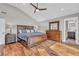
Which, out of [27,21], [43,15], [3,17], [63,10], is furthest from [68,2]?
[3,17]

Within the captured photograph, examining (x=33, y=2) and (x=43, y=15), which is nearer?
(x=33, y=2)

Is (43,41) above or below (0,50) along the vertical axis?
above

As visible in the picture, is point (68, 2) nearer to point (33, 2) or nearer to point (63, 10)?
point (63, 10)

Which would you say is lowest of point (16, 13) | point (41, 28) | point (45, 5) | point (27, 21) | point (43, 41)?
point (43, 41)

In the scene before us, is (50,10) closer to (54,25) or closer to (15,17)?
(54,25)

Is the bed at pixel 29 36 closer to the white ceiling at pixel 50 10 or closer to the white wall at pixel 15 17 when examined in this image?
the white wall at pixel 15 17

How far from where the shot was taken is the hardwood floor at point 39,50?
251cm

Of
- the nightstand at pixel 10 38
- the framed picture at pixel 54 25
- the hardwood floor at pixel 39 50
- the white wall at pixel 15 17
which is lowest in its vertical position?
the hardwood floor at pixel 39 50

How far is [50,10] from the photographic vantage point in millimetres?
2670

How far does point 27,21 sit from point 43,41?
2.15ft

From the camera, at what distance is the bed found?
2668 mm

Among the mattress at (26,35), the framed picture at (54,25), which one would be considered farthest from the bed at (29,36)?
the framed picture at (54,25)

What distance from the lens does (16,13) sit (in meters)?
2.64

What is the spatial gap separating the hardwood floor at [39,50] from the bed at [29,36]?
142 mm
